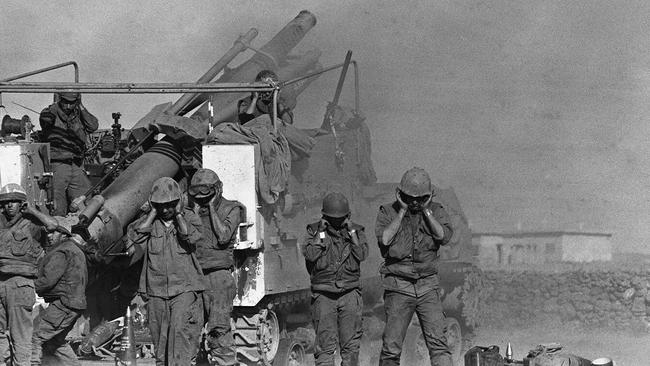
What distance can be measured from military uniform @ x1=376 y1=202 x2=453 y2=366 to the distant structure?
299 inches

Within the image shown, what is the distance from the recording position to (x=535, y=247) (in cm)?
2250

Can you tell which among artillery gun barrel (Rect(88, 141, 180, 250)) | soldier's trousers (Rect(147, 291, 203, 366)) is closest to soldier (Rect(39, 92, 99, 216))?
artillery gun barrel (Rect(88, 141, 180, 250))

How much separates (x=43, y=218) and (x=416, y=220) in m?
3.85

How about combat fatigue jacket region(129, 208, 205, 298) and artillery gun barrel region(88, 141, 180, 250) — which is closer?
combat fatigue jacket region(129, 208, 205, 298)

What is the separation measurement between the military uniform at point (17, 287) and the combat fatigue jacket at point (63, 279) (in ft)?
1.08

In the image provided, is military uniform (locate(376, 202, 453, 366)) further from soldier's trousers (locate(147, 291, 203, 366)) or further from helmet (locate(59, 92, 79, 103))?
helmet (locate(59, 92, 79, 103))

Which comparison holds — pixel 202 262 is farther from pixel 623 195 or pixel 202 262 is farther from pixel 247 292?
pixel 623 195

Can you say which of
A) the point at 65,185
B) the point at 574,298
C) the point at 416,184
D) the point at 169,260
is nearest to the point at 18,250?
the point at 169,260

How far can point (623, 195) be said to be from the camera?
76.7 ft

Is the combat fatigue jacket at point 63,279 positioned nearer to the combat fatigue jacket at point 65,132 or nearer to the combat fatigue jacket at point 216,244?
the combat fatigue jacket at point 216,244

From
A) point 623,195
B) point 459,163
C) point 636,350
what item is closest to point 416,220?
point 636,350

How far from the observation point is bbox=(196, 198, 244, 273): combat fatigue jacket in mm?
14695

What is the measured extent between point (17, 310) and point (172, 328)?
1.75 meters

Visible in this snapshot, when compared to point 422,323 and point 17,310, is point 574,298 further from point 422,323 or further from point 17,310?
point 17,310
